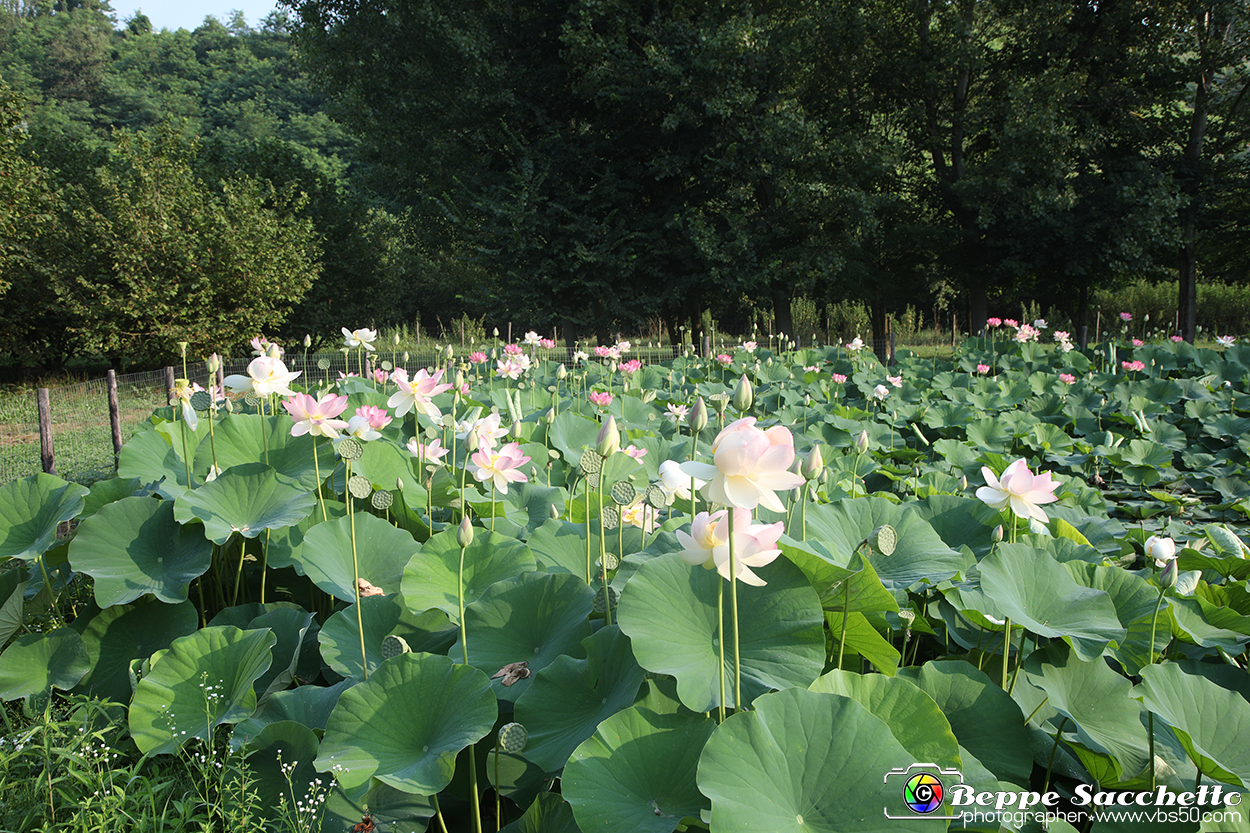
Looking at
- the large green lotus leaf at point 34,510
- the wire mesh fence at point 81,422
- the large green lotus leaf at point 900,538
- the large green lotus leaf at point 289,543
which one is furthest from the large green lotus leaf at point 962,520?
the wire mesh fence at point 81,422

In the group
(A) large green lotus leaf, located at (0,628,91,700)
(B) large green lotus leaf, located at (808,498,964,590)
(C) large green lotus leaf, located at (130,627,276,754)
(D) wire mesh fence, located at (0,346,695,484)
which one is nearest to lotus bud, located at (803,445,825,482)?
(B) large green lotus leaf, located at (808,498,964,590)

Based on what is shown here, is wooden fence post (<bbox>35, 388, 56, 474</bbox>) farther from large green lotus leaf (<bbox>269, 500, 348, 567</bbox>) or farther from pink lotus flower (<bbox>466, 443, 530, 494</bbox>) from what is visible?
pink lotus flower (<bbox>466, 443, 530, 494</bbox>)

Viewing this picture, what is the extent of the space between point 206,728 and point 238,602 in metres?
0.57

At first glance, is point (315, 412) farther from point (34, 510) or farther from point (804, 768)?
point (804, 768)

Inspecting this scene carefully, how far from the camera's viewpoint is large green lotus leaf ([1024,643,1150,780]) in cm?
96

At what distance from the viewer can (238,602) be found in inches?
65.5

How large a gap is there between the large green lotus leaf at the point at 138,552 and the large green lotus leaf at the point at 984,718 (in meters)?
1.44

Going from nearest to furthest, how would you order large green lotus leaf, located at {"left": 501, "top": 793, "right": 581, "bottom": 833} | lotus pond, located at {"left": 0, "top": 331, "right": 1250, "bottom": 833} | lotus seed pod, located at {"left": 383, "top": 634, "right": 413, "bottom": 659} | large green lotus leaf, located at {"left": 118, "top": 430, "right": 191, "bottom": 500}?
lotus pond, located at {"left": 0, "top": 331, "right": 1250, "bottom": 833} < large green lotus leaf, located at {"left": 501, "top": 793, "right": 581, "bottom": 833} < lotus seed pod, located at {"left": 383, "top": 634, "right": 413, "bottom": 659} < large green lotus leaf, located at {"left": 118, "top": 430, "right": 191, "bottom": 500}

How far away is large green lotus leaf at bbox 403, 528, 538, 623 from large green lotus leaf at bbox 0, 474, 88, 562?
89 cm

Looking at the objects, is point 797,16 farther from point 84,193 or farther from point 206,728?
point 206,728

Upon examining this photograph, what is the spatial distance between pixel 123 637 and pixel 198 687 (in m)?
0.42

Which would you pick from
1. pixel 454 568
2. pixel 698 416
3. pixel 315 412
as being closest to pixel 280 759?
pixel 454 568

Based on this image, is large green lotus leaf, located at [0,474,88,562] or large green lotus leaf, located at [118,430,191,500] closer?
large green lotus leaf, located at [0,474,88,562]

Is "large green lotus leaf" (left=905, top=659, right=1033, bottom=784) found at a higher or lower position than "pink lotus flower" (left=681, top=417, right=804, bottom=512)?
lower
